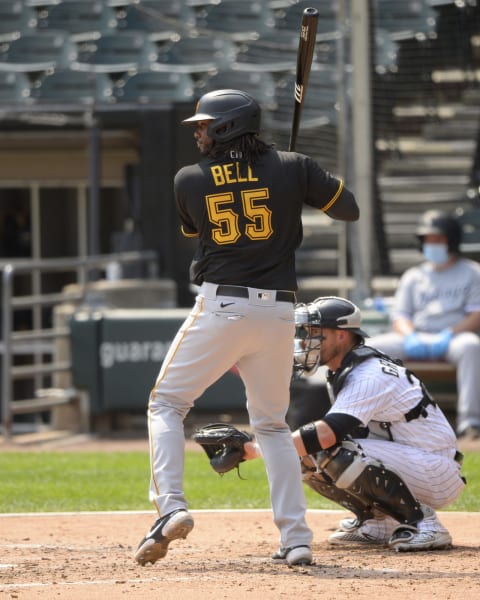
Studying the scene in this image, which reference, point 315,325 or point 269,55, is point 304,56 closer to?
point 315,325

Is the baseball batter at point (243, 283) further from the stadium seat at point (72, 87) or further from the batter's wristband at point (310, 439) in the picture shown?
the stadium seat at point (72, 87)

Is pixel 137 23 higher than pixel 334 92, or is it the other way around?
pixel 137 23

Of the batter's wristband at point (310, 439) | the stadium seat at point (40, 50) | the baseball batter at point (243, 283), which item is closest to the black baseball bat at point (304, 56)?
the baseball batter at point (243, 283)

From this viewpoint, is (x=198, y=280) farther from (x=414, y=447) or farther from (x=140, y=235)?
(x=140, y=235)

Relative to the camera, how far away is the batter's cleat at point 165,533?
4020 mm

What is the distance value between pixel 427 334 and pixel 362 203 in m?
1.15

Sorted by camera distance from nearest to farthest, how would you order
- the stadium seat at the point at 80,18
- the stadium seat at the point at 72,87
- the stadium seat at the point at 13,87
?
the stadium seat at the point at 72,87
the stadium seat at the point at 13,87
the stadium seat at the point at 80,18

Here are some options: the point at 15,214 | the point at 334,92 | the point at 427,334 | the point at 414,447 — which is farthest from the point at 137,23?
the point at 414,447

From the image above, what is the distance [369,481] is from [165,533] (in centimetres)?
93

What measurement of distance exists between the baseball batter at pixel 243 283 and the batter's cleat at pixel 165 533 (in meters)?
0.06

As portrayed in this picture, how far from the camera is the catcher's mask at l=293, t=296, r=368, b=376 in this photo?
478cm

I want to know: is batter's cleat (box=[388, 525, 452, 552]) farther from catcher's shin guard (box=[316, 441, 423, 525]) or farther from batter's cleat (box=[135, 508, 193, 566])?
batter's cleat (box=[135, 508, 193, 566])

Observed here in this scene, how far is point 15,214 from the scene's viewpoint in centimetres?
1485

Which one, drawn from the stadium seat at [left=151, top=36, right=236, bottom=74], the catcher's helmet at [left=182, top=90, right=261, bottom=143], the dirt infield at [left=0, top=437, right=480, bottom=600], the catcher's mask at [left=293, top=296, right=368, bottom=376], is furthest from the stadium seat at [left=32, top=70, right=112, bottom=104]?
the catcher's helmet at [left=182, top=90, right=261, bottom=143]
